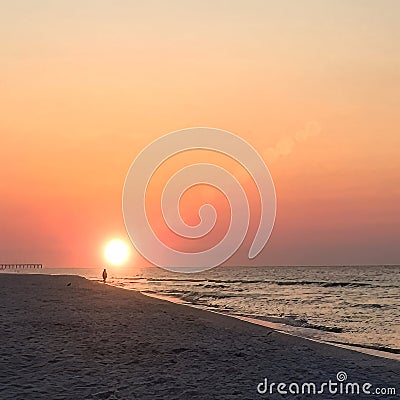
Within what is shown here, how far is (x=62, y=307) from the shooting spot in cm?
2772

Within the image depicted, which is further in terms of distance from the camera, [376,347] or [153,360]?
[376,347]

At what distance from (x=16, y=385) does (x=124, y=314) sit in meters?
14.0

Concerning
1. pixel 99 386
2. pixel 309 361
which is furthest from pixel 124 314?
pixel 99 386

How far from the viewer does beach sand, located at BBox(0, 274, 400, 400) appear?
476 inches
